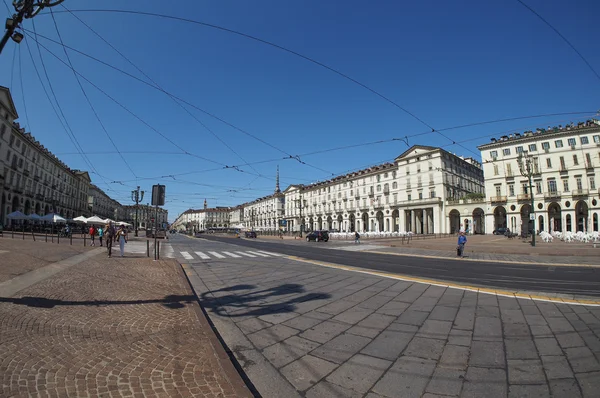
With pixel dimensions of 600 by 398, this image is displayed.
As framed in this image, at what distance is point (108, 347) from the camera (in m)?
3.26

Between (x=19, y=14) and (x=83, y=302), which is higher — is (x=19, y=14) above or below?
above

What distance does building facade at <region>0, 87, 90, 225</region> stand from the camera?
42.0m

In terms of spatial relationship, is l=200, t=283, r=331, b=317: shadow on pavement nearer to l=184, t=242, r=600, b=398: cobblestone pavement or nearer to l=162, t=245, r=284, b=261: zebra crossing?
l=184, t=242, r=600, b=398: cobblestone pavement

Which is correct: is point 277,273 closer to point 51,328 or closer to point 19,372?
point 51,328

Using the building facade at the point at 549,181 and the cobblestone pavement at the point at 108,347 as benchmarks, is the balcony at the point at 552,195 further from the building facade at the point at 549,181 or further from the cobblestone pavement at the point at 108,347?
the cobblestone pavement at the point at 108,347

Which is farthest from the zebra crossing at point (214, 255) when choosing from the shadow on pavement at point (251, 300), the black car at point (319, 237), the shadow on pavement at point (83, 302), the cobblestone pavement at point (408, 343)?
the black car at point (319, 237)

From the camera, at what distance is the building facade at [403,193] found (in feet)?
198

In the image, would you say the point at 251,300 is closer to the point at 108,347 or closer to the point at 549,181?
the point at 108,347

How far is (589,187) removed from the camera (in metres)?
45.7

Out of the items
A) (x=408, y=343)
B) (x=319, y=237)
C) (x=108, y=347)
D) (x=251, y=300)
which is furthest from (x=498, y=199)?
(x=108, y=347)

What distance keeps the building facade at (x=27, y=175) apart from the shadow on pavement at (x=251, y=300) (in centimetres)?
5280

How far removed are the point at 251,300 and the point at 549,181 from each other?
63.0m

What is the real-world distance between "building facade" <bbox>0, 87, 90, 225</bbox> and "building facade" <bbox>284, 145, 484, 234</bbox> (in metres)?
45.7

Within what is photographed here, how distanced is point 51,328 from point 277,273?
6341mm
